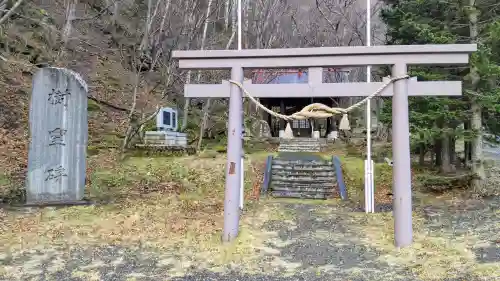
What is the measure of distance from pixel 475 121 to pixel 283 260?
7.27 m

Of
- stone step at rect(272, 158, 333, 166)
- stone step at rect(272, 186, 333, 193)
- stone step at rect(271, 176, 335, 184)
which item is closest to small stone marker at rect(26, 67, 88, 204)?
stone step at rect(272, 186, 333, 193)

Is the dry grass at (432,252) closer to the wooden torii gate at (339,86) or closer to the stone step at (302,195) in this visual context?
the wooden torii gate at (339,86)

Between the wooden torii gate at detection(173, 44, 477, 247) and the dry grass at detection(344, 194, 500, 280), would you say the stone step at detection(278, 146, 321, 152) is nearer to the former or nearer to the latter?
the dry grass at detection(344, 194, 500, 280)

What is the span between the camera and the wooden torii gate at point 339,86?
6.36m

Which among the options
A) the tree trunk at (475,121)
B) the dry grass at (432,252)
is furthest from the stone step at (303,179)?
the dry grass at (432,252)

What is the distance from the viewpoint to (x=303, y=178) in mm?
13383

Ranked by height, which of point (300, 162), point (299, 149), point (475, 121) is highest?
point (475, 121)

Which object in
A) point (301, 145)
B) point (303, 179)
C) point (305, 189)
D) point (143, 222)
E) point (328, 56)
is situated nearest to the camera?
point (328, 56)

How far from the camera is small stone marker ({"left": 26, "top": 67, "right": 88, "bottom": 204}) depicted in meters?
9.14

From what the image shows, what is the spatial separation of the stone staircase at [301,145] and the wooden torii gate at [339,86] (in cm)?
1365

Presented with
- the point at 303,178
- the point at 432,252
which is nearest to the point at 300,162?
the point at 303,178

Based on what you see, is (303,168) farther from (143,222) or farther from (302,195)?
(143,222)

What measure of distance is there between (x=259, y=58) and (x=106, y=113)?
14.4 meters

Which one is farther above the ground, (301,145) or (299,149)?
(301,145)
